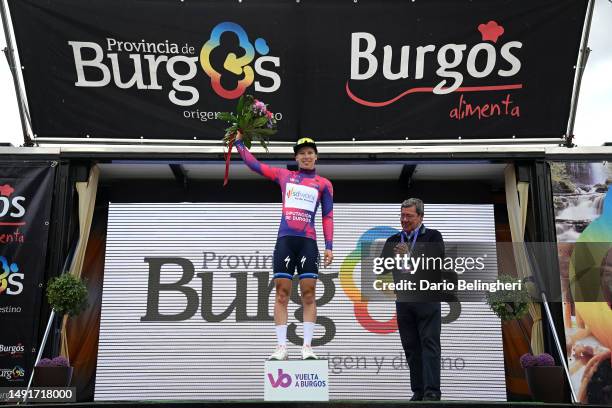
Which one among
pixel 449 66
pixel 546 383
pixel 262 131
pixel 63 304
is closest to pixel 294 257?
pixel 262 131

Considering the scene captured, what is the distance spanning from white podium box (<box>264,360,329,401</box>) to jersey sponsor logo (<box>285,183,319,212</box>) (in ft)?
4.54

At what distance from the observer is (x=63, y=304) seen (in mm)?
7102

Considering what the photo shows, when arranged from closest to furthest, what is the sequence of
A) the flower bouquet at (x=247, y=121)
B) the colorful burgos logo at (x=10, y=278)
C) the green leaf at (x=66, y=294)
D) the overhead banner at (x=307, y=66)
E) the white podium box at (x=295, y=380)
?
1. the white podium box at (x=295, y=380)
2. the flower bouquet at (x=247, y=121)
3. the green leaf at (x=66, y=294)
4. the colorful burgos logo at (x=10, y=278)
5. the overhead banner at (x=307, y=66)

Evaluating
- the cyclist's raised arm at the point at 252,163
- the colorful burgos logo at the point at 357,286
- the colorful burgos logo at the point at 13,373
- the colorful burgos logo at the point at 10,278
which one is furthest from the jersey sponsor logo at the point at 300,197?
the colorful burgos logo at the point at 13,373

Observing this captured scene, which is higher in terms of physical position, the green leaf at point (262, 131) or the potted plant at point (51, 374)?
the green leaf at point (262, 131)

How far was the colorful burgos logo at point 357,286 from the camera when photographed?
8297mm

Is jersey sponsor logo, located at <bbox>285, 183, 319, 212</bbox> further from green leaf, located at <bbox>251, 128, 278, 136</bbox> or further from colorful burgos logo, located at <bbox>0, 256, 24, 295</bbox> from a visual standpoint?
colorful burgos logo, located at <bbox>0, 256, 24, 295</bbox>

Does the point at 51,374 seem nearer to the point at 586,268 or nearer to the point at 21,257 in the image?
the point at 21,257

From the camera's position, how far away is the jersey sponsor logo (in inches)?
236

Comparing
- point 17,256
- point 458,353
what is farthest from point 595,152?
point 17,256

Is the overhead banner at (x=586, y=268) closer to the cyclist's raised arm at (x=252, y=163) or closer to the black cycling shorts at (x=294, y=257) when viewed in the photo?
the black cycling shorts at (x=294, y=257)

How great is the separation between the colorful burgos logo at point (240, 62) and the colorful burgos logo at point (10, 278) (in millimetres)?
3138

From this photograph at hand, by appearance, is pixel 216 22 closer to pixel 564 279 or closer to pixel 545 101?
pixel 545 101

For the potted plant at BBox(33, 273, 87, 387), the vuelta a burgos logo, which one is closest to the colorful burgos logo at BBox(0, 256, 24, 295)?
the potted plant at BBox(33, 273, 87, 387)
